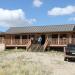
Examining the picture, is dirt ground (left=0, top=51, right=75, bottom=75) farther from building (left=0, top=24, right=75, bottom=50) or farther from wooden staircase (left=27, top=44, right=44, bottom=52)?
building (left=0, top=24, right=75, bottom=50)

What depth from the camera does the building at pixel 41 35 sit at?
137 feet

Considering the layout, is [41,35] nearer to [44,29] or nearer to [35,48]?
[44,29]

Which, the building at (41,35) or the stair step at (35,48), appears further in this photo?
the building at (41,35)

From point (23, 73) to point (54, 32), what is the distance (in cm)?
2756

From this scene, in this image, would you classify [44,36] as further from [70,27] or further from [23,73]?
[23,73]

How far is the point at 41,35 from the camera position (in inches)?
1786

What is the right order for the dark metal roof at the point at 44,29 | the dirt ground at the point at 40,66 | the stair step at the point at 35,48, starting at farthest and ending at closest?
the dark metal roof at the point at 44,29 < the stair step at the point at 35,48 < the dirt ground at the point at 40,66

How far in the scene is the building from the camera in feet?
137

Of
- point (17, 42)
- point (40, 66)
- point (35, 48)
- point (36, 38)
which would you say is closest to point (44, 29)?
point (36, 38)

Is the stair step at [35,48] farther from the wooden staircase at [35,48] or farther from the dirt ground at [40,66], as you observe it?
the dirt ground at [40,66]

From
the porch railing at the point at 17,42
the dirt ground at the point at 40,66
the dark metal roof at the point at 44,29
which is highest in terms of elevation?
the dark metal roof at the point at 44,29

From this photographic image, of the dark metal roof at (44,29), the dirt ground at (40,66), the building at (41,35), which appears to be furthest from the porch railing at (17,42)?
the dirt ground at (40,66)

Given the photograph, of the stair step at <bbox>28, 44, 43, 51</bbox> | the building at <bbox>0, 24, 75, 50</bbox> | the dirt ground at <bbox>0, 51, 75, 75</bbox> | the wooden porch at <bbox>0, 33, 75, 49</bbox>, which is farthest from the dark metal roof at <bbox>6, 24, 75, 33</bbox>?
the dirt ground at <bbox>0, 51, 75, 75</bbox>

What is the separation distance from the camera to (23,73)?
16.1 m
